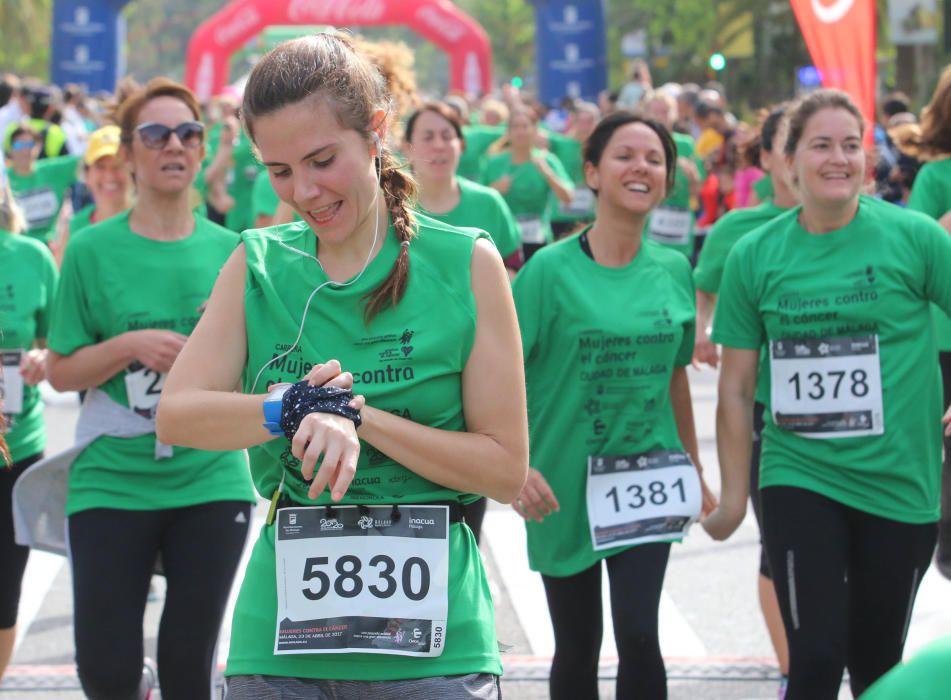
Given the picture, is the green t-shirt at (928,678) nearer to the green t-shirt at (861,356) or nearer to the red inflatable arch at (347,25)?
the green t-shirt at (861,356)

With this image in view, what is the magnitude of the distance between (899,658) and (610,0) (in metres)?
59.8

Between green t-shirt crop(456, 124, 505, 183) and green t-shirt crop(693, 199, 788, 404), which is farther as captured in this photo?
green t-shirt crop(456, 124, 505, 183)

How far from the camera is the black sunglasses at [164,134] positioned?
4.69m

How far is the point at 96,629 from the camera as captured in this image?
411 centimetres

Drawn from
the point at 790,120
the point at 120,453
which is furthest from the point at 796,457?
the point at 120,453

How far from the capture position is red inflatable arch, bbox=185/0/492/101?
3584cm

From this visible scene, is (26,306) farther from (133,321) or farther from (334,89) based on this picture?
(334,89)

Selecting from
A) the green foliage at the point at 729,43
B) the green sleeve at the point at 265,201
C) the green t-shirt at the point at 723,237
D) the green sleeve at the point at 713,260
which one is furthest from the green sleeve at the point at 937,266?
the green foliage at the point at 729,43

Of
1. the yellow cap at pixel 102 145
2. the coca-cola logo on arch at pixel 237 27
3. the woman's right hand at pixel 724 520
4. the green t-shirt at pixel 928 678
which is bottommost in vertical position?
the woman's right hand at pixel 724 520

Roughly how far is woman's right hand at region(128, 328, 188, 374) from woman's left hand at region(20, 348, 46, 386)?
79 cm

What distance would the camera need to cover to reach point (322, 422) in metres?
2.47

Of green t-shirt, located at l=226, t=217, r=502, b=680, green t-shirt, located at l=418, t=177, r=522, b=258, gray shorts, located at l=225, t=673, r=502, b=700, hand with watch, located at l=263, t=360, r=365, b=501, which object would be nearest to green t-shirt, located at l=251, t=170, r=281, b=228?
green t-shirt, located at l=418, t=177, r=522, b=258

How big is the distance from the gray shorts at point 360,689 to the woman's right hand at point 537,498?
158 cm

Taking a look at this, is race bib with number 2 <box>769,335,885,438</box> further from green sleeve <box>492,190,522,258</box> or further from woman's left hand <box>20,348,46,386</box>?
green sleeve <box>492,190,522,258</box>
